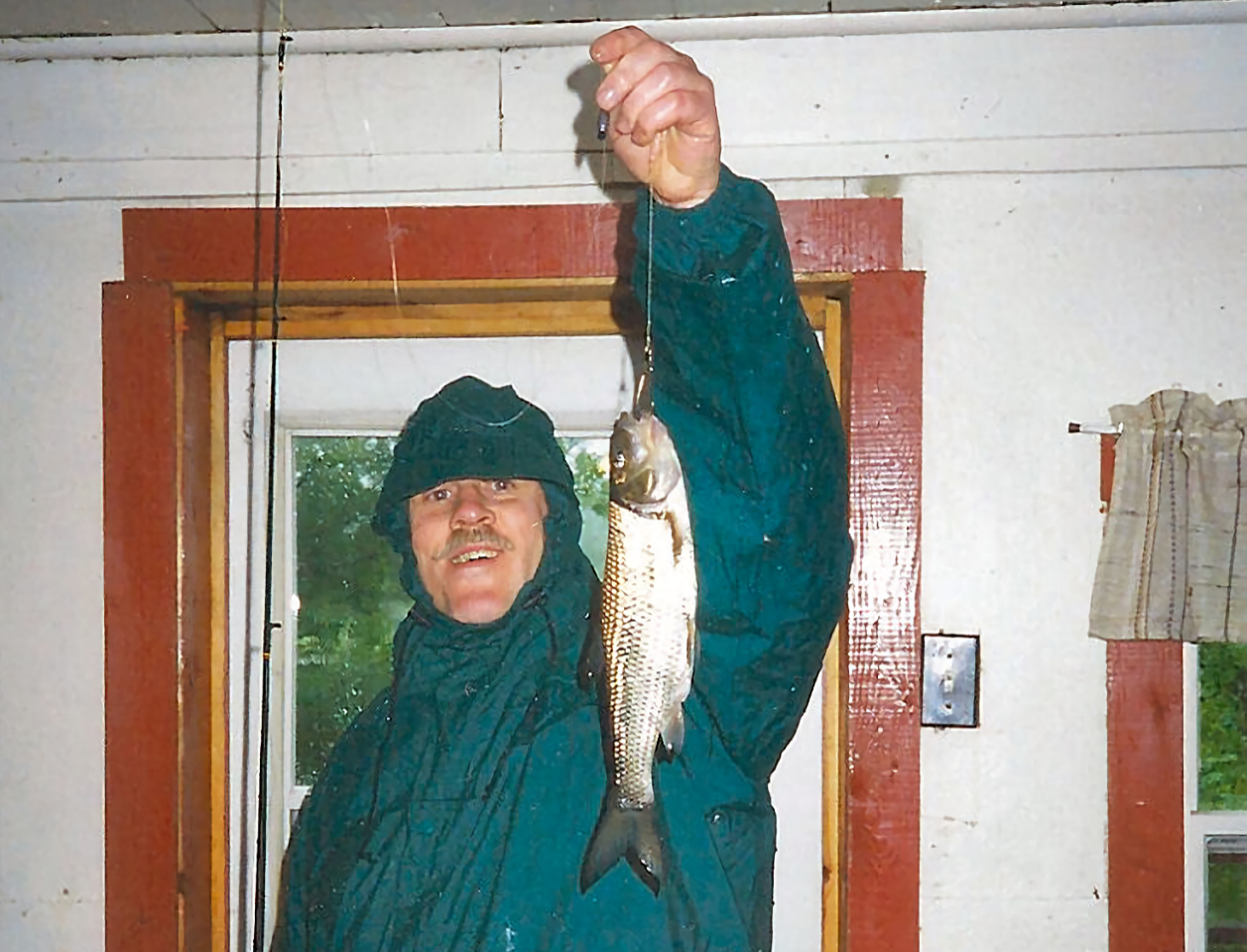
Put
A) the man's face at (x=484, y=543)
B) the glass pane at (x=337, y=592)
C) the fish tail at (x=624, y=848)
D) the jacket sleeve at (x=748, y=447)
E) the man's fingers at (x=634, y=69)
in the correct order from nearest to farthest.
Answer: the man's fingers at (x=634, y=69) < the jacket sleeve at (x=748, y=447) < the fish tail at (x=624, y=848) < the man's face at (x=484, y=543) < the glass pane at (x=337, y=592)

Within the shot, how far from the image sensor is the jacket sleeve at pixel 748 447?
0.95m

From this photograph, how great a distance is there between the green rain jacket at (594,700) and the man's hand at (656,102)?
52mm

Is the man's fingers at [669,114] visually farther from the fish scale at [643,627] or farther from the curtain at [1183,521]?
the curtain at [1183,521]

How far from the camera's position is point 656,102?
0.84 meters

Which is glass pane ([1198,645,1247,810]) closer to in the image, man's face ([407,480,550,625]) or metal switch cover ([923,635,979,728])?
metal switch cover ([923,635,979,728])

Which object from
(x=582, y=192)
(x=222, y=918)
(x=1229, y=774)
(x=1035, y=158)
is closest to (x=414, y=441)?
(x=582, y=192)

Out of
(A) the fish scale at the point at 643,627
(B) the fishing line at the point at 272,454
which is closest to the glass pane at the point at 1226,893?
(A) the fish scale at the point at 643,627

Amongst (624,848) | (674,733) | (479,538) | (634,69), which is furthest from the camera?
(479,538)

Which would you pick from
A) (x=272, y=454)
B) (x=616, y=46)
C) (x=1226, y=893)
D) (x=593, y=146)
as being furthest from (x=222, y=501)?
(x=1226, y=893)

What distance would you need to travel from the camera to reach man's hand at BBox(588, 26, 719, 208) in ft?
2.76

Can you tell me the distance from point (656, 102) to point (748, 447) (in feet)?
1.01

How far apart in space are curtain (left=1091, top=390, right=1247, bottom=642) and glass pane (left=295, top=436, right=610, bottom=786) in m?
0.77

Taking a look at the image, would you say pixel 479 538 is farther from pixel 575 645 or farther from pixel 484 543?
pixel 575 645

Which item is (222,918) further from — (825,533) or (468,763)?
(825,533)
